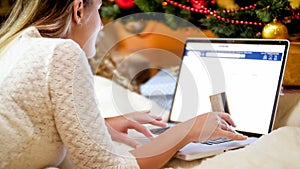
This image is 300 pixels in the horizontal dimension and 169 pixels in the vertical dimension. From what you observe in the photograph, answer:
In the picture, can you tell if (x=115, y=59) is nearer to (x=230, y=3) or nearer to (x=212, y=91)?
(x=230, y=3)

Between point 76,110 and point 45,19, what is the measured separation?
0.69 feet

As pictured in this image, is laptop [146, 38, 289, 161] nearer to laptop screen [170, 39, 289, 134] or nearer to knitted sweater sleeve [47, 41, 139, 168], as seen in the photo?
laptop screen [170, 39, 289, 134]

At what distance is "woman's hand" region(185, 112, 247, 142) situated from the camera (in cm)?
79

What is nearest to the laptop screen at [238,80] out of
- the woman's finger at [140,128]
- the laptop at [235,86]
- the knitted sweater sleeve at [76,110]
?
the laptop at [235,86]

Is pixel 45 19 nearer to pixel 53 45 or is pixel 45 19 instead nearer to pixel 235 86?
pixel 53 45

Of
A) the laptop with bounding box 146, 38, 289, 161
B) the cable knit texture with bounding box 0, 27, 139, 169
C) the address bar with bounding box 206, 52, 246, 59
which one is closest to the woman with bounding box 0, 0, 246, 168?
the cable knit texture with bounding box 0, 27, 139, 169

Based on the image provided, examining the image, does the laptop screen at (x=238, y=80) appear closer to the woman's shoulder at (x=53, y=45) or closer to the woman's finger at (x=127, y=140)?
the woman's finger at (x=127, y=140)

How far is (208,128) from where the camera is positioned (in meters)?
0.79

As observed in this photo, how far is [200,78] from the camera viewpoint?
0.99 meters

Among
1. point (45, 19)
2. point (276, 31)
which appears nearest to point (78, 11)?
point (45, 19)

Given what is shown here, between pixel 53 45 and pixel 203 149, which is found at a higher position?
pixel 53 45

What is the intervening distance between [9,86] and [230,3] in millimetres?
769

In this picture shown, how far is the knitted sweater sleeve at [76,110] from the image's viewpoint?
646 mm

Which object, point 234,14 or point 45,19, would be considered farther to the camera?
point 234,14
